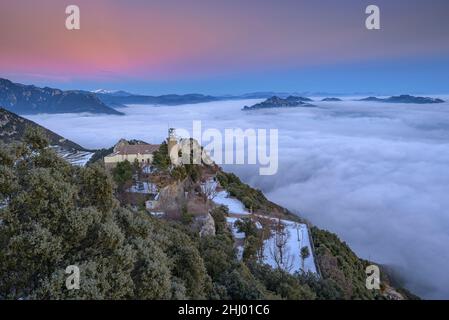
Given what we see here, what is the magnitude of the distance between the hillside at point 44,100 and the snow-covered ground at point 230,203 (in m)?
109

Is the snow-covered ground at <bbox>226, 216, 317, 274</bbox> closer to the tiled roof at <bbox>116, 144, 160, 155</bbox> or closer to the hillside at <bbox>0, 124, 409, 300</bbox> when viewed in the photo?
the hillside at <bbox>0, 124, 409, 300</bbox>

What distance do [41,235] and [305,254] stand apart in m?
17.7

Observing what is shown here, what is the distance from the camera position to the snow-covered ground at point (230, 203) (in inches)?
1161

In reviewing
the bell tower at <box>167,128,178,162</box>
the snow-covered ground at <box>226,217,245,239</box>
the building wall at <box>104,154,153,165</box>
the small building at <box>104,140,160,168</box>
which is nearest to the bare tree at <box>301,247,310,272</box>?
the snow-covered ground at <box>226,217,245,239</box>

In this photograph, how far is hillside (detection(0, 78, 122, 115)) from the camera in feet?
405

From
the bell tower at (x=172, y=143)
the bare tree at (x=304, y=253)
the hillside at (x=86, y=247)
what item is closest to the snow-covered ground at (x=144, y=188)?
the bell tower at (x=172, y=143)

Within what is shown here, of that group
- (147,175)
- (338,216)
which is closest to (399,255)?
(338,216)

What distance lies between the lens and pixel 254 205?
32.3 m

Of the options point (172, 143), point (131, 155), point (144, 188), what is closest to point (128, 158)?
point (131, 155)

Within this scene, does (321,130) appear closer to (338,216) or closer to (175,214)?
(338,216)

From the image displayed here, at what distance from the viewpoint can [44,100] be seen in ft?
465

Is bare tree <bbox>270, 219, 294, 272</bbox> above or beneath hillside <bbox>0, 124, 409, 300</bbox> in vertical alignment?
beneath

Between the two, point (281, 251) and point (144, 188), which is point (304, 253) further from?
point (144, 188)

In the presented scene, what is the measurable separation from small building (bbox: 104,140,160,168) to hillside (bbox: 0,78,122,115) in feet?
318
